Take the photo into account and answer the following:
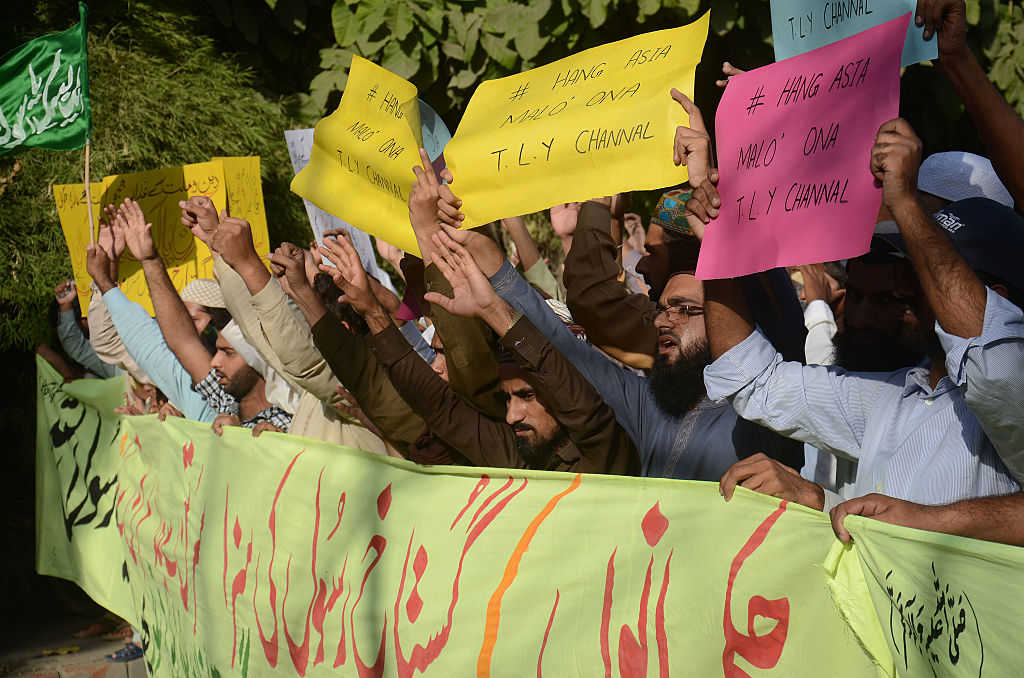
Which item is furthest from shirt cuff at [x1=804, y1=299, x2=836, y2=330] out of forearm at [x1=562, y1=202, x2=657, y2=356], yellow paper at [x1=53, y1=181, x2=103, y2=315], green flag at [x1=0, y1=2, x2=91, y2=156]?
green flag at [x1=0, y1=2, x2=91, y2=156]

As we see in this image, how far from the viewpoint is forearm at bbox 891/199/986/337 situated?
1.75 meters

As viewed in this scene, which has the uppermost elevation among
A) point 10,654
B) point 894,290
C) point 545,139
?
point 545,139

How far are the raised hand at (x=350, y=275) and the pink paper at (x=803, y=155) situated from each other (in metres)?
1.33

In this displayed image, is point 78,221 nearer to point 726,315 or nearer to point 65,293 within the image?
point 65,293

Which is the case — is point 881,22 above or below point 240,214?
above

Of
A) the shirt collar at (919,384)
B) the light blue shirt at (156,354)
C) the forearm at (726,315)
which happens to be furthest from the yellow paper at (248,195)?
the shirt collar at (919,384)

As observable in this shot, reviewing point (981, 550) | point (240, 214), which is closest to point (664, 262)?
point (981, 550)

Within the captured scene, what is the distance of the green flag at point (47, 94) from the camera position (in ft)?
16.5

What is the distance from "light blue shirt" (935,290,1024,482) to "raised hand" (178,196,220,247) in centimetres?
262

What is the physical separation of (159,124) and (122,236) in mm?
1661

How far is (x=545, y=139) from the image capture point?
2.54 m

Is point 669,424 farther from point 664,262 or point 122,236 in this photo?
point 122,236

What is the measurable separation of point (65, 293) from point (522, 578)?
4538mm

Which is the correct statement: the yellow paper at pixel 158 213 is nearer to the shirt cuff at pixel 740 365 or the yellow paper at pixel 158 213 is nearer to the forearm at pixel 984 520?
the shirt cuff at pixel 740 365
